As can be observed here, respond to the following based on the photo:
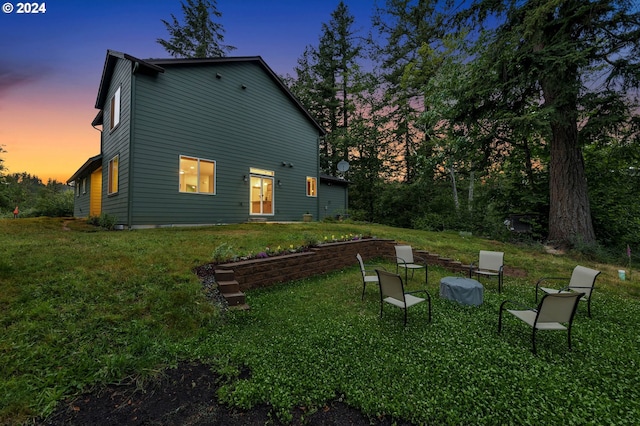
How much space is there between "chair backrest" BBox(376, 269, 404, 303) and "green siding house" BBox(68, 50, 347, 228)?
8.81 meters

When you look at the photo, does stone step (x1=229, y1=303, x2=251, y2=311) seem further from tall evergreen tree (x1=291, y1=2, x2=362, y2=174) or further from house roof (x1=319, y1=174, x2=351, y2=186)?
tall evergreen tree (x1=291, y1=2, x2=362, y2=174)

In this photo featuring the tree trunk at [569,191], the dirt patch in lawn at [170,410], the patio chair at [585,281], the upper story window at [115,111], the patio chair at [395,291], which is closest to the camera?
the dirt patch in lawn at [170,410]

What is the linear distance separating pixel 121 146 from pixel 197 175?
2.76 meters

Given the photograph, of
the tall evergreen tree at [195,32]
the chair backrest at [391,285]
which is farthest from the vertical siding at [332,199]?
the tall evergreen tree at [195,32]

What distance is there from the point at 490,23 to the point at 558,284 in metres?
9.57

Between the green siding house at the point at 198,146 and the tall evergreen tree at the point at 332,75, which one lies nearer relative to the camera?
the green siding house at the point at 198,146

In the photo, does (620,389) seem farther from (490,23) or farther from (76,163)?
(76,163)

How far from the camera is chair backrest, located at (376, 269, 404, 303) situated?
339cm

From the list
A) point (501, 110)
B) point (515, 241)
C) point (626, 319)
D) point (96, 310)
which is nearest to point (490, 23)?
point (501, 110)

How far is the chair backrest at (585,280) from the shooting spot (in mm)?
4042

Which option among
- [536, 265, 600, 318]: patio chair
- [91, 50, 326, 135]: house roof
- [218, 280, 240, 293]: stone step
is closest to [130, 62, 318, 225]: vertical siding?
[91, 50, 326, 135]: house roof

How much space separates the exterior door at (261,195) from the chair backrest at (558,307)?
11.0 m

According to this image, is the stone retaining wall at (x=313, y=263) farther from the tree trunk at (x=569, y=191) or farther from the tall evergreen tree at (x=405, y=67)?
the tall evergreen tree at (x=405, y=67)

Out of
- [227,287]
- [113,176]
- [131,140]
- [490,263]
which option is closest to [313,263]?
[227,287]
